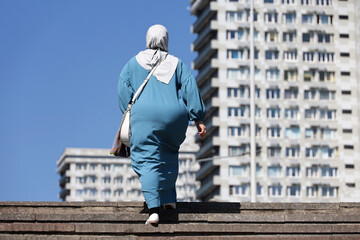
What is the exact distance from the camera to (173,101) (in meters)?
12.1

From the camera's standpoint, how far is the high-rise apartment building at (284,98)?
351ft

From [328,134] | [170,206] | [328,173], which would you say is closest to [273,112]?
[328,134]

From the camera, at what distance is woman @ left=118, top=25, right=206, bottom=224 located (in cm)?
1170

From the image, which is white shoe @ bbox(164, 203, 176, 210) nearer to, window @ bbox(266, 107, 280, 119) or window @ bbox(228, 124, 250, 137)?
window @ bbox(228, 124, 250, 137)

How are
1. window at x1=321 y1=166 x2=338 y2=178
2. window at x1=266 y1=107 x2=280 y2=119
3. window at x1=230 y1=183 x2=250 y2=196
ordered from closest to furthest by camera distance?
window at x1=230 y1=183 x2=250 y2=196, window at x1=266 y1=107 x2=280 y2=119, window at x1=321 y1=166 x2=338 y2=178

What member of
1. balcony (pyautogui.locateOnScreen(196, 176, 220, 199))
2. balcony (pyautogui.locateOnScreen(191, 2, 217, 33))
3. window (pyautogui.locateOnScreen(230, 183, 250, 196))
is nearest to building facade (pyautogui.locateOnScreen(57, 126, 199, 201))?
balcony (pyautogui.locateOnScreen(191, 2, 217, 33))

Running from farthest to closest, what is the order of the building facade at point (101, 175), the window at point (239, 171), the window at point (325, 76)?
the building facade at point (101, 175) < the window at point (325, 76) < the window at point (239, 171)

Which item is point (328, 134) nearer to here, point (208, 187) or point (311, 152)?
point (311, 152)

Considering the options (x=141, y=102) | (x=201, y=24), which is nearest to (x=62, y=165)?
(x=201, y=24)

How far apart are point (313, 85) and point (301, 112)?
3513mm

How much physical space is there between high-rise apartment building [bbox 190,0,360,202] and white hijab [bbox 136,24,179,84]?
301ft

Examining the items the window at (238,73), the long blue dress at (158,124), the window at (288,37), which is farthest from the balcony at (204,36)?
the long blue dress at (158,124)

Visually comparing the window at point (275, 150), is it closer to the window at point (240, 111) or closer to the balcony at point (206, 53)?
the window at point (240, 111)

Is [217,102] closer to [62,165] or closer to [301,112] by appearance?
[301,112]
